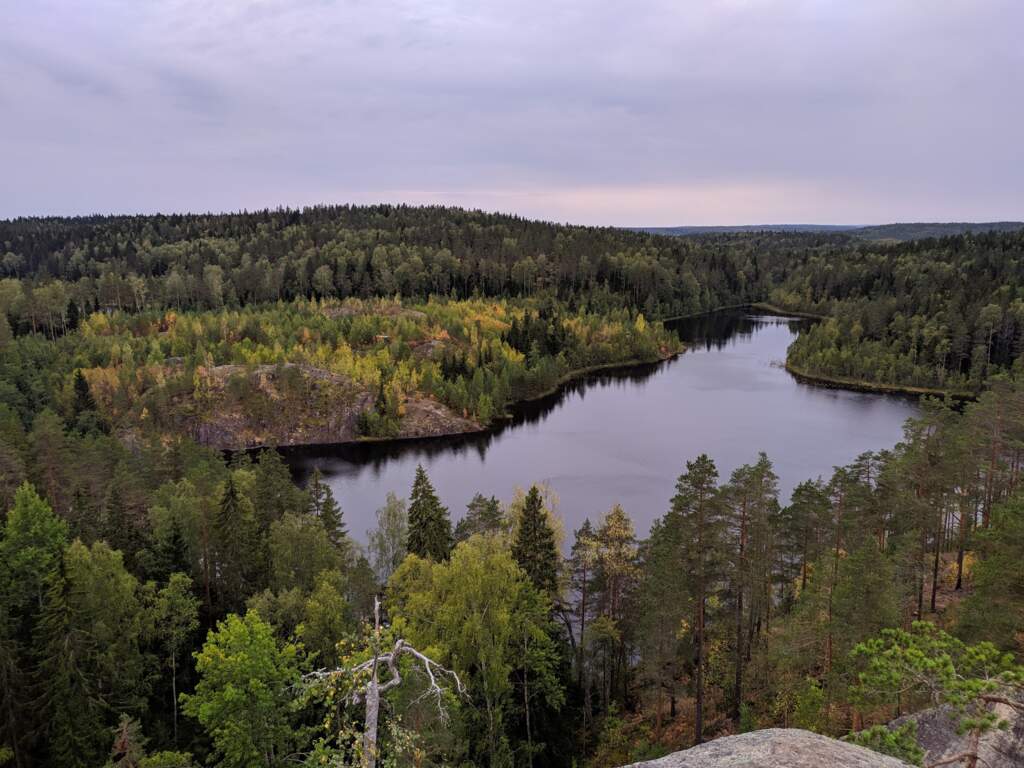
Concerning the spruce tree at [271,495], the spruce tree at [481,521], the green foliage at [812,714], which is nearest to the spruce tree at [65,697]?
the spruce tree at [271,495]

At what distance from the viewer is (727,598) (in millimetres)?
33219

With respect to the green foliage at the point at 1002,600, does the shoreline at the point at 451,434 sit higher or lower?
lower

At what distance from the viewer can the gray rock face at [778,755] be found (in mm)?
8500

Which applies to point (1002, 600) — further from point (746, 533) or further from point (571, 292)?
point (571, 292)

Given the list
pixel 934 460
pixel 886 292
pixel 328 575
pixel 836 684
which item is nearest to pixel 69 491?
pixel 328 575

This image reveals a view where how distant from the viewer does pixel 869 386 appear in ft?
383

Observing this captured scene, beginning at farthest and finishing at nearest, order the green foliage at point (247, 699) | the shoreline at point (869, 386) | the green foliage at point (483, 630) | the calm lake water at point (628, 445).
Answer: the shoreline at point (869, 386)
the calm lake water at point (628, 445)
the green foliage at point (483, 630)
the green foliage at point (247, 699)

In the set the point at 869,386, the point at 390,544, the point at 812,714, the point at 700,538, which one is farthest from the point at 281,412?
the point at 869,386

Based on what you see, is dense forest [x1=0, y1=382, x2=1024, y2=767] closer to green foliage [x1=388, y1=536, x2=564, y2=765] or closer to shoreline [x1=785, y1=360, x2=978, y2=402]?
green foliage [x1=388, y1=536, x2=564, y2=765]

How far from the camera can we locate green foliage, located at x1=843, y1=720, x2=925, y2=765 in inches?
378

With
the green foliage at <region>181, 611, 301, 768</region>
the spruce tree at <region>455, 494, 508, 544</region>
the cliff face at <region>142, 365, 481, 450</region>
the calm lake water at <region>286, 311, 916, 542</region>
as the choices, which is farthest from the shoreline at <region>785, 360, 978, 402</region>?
the green foliage at <region>181, 611, 301, 768</region>

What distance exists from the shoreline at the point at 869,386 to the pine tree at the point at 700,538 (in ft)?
322

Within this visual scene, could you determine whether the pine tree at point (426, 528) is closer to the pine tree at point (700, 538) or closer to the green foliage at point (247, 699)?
the pine tree at point (700, 538)

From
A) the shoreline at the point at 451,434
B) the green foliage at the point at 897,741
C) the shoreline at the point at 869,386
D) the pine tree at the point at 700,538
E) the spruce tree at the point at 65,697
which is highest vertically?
the green foliage at the point at 897,741
